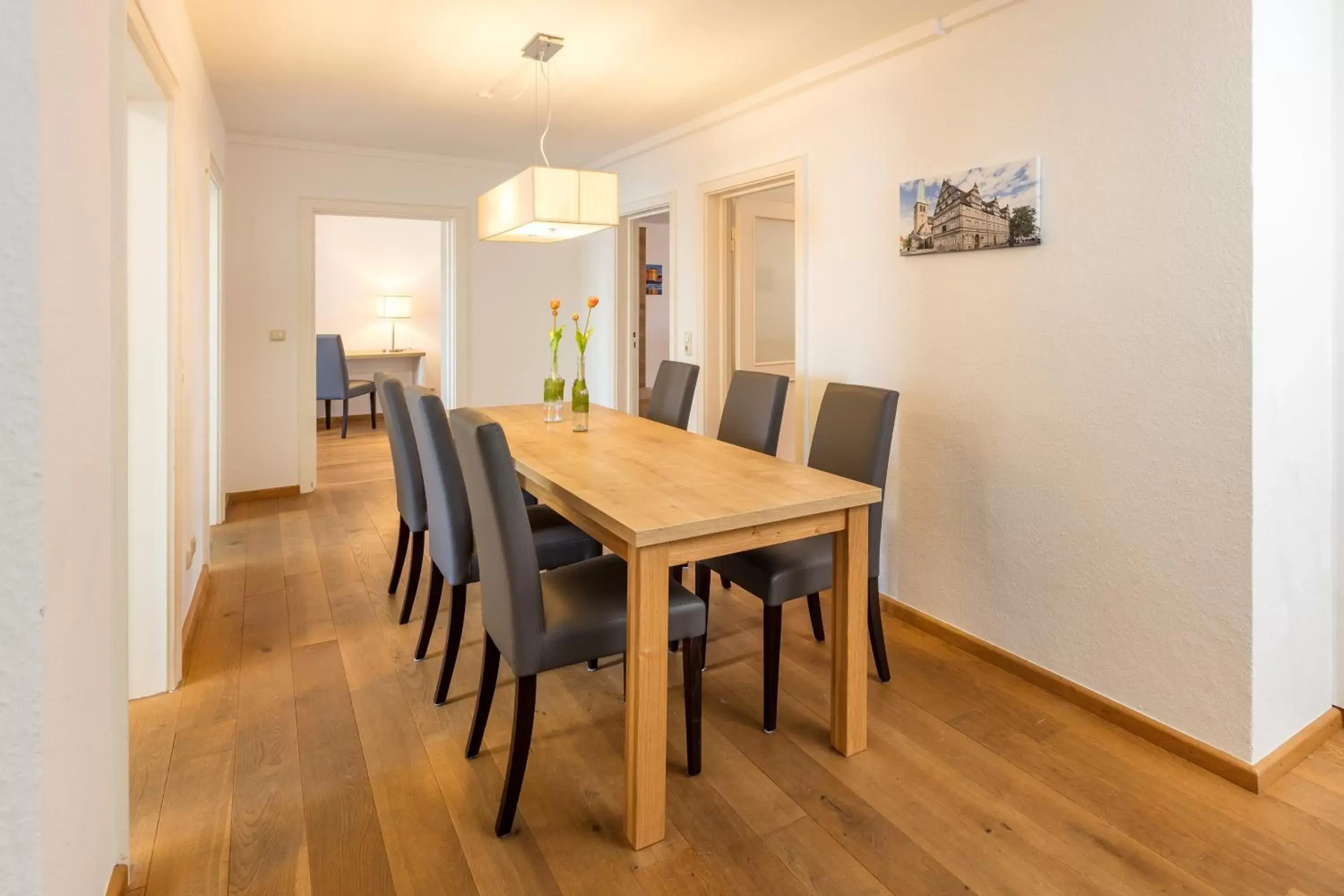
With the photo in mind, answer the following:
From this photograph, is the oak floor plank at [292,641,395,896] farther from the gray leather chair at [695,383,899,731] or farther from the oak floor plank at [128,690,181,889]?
the gray leather chair at [695,383,899,731]

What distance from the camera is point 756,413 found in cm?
307

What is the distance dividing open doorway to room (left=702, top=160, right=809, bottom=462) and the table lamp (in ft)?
16.6

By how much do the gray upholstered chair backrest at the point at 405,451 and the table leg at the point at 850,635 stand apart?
5.17ft

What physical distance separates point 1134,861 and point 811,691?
38.4 inches

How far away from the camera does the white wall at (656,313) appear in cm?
821

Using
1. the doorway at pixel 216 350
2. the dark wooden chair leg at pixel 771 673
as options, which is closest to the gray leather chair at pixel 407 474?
the dark wooden chair leg at pixel 771 673

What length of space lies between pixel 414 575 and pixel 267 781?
3.53 feet

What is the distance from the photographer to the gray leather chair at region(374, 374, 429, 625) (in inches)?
110

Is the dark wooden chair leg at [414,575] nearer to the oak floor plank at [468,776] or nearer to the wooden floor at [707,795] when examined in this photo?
the oak floor plank at [468,776]

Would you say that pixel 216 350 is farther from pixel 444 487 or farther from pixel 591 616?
pixel 591 616

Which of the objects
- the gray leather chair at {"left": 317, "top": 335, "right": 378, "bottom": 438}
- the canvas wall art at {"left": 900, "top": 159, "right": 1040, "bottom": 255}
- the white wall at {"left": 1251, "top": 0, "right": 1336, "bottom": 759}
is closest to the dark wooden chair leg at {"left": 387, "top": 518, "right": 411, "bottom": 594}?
the canvas wall art at {"left": 900, "top": 159, "right": 1040, "bottom": 255}

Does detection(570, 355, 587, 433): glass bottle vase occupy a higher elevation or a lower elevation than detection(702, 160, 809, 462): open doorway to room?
lower

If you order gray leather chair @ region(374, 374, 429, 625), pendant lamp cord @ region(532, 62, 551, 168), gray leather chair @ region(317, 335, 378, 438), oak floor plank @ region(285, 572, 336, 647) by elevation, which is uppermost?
pendant lamp cord @ region(532, 62, 551, 168)

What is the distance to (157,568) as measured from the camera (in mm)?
2381
